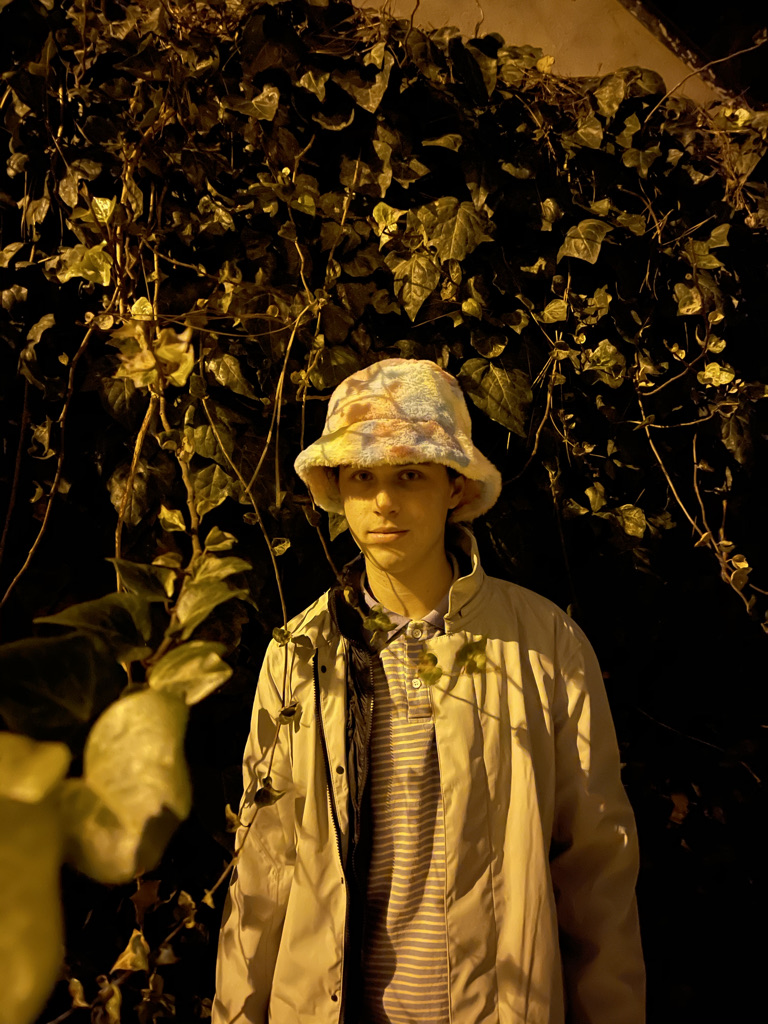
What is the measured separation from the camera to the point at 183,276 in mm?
1376

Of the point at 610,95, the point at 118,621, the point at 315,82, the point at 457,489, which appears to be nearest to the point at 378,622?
the point at 457,489

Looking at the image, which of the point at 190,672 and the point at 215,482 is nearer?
the point at 190,672

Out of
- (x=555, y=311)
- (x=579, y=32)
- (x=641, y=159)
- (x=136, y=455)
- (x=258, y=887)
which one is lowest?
Result: (x=258, y=887)

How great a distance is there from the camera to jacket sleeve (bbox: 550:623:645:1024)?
1070mm

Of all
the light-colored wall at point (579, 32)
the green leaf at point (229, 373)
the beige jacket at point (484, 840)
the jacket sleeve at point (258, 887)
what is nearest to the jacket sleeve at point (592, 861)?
the beige jacket at point (484, 840)

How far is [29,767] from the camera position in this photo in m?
0.46

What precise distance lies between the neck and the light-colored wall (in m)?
1.22

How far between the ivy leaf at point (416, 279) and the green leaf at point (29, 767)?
103cm

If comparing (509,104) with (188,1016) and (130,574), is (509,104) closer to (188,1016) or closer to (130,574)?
(130,574)

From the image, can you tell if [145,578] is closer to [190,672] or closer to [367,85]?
[190,672]

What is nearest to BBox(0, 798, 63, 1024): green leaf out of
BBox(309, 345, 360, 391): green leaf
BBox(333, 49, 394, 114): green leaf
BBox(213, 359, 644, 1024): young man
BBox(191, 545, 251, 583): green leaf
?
BBox(191, 545, 251, 583): green leaf

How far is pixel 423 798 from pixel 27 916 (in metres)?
0.77

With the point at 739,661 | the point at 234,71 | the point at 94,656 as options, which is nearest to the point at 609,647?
the point at 739,661

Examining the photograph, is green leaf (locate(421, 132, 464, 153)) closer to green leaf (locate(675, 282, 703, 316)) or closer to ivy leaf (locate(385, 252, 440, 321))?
ivy leaf (locate(385, 252, 440, 321))
